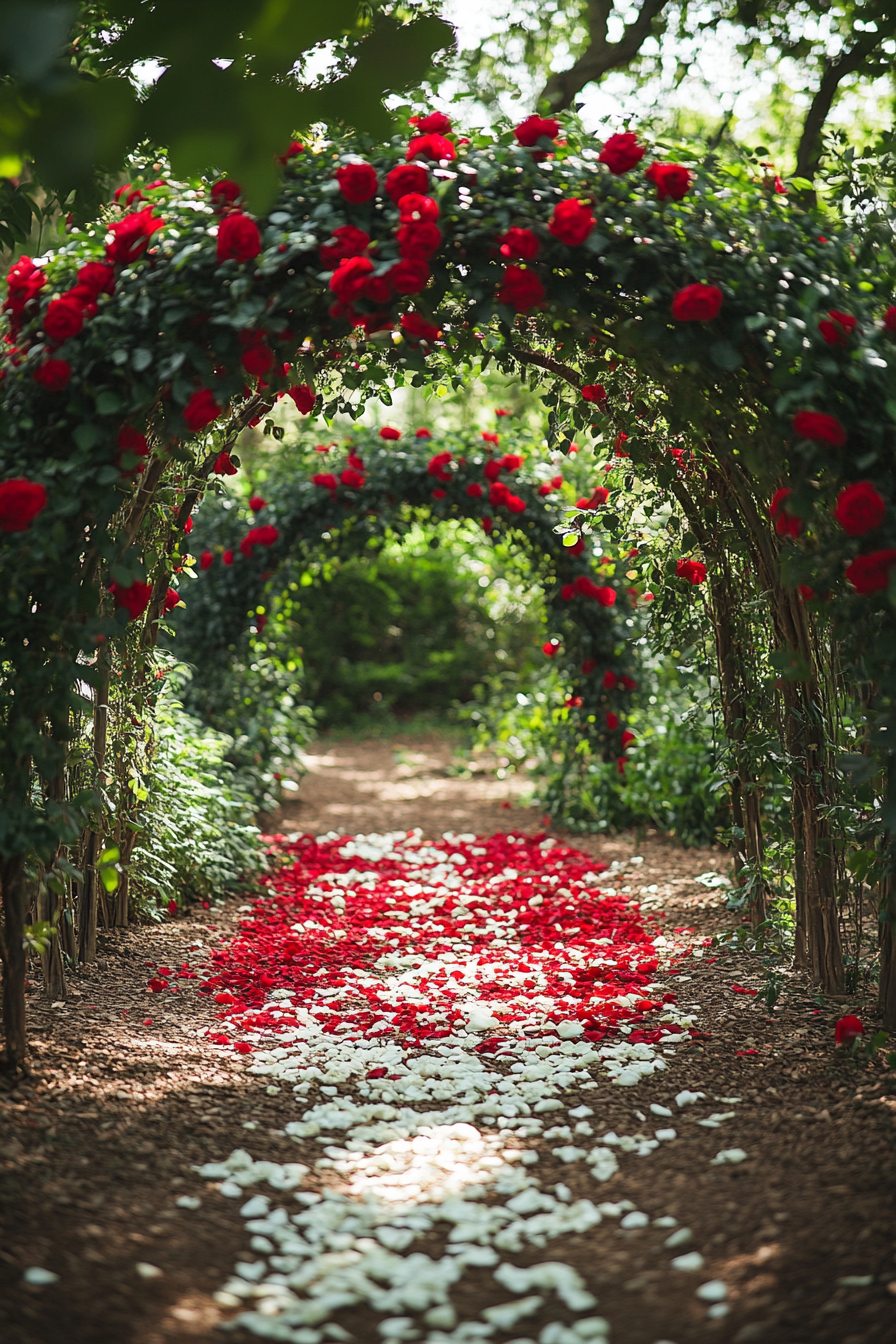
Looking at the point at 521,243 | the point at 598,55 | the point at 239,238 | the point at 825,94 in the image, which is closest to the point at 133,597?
the point at 239,238

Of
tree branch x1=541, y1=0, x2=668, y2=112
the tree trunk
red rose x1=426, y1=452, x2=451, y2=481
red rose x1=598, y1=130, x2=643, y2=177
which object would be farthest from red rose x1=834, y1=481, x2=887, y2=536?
tree branch x1=541, y1=0, x2=668, y2=112

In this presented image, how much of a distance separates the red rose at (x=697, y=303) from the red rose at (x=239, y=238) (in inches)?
37.5

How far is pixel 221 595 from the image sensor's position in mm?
5789

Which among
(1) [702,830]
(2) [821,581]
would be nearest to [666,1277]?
(2) [821,581]

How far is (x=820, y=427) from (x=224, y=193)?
1516 millimetres

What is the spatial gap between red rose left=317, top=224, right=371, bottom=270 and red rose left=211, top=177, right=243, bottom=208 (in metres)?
0.32

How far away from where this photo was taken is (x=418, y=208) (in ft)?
7.34

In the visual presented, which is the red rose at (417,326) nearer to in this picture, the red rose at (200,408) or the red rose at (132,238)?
the red rose at (200,408)

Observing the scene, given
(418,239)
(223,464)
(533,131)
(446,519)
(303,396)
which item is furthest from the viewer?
(446,519)

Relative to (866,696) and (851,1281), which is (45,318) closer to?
(866,696)

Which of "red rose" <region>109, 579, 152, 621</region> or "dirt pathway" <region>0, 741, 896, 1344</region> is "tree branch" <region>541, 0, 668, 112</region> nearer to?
"red rose" <region>109, 579, 152, 621</region>

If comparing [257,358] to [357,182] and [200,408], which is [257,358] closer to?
[200,408]

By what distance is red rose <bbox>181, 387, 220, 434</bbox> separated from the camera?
2291 mm

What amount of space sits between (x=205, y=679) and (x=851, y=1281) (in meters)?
4.77
